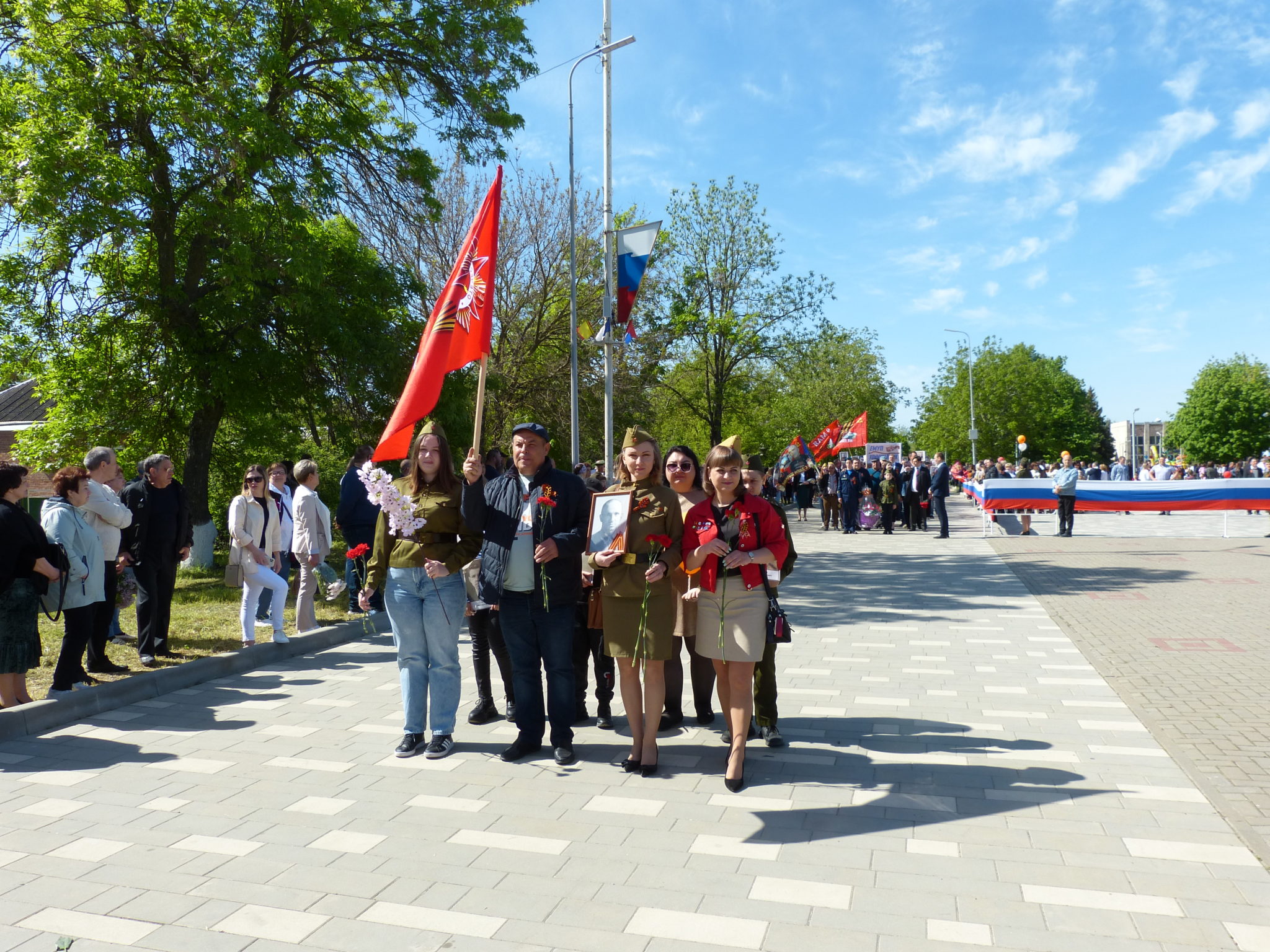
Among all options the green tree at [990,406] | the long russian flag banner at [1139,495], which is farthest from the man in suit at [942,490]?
the green tree at [990,406]

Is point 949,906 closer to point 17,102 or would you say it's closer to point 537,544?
point 537,544

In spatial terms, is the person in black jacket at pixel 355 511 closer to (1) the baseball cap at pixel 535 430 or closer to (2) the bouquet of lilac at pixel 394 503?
(2) the bouquet of lilac at pixel 394 503

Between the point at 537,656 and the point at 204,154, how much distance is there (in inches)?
456

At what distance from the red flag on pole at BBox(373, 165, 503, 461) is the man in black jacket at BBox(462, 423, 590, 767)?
0.49 m

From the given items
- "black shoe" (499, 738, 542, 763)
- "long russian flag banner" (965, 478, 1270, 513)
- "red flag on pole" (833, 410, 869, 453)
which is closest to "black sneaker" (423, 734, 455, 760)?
"black shoe" (499, 738, 542, 763)

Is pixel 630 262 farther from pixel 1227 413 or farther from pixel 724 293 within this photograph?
pixel 1227 413

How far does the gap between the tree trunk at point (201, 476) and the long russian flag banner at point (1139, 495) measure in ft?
58.4

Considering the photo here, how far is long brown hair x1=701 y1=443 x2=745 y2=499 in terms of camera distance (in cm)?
497

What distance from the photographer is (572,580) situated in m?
5.32

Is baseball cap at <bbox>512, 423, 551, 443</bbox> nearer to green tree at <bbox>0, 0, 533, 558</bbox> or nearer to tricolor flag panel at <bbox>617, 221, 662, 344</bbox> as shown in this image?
green tree at <bbox>0, 0, 533, 558</bbox>

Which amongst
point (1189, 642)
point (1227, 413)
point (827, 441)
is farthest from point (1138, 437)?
point (1189, 642)

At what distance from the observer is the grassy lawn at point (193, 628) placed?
24.7 ft

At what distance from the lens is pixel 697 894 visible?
11.8ft

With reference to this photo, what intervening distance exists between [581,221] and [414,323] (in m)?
12.4
